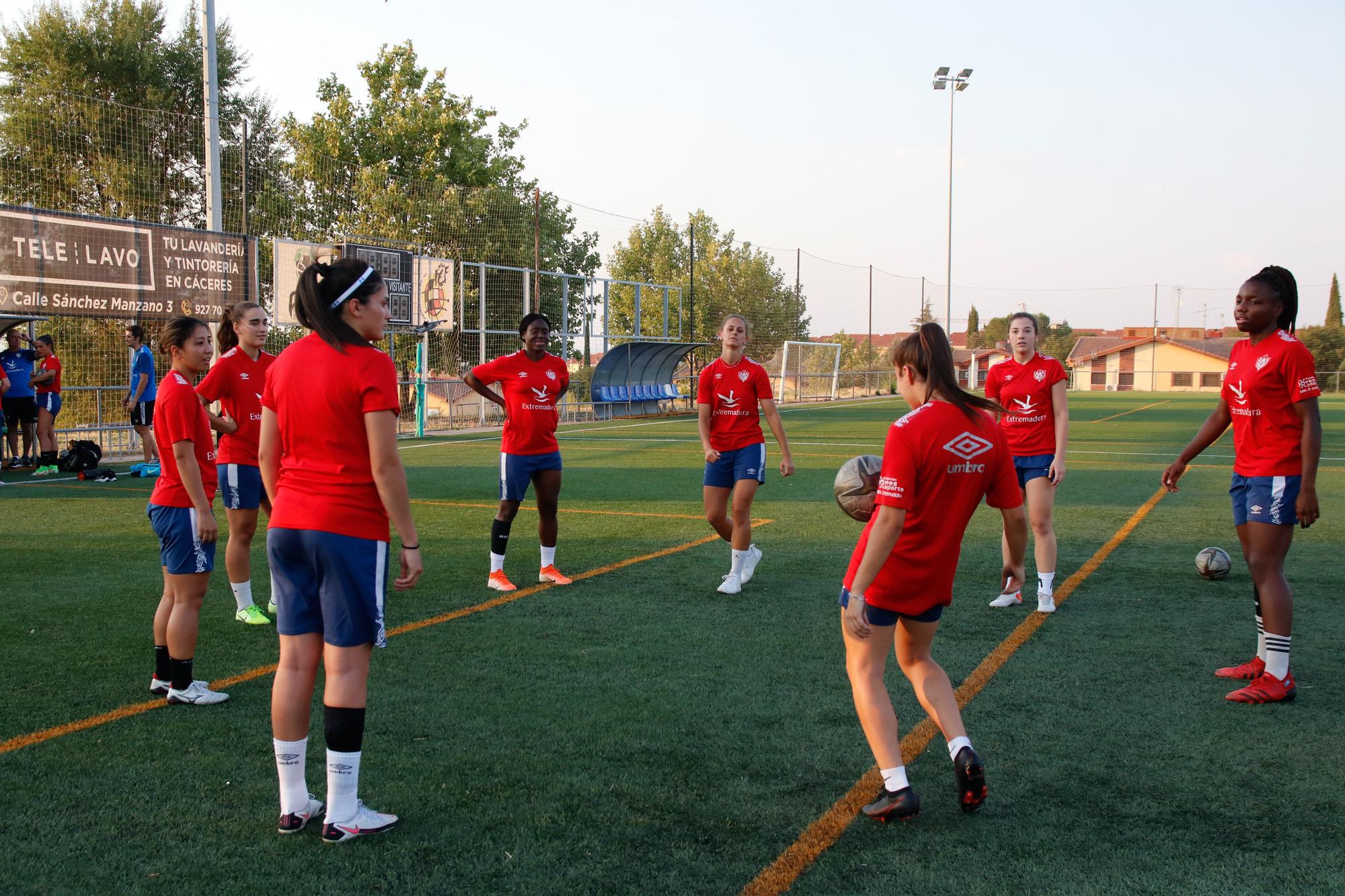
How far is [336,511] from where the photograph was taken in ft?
10.8

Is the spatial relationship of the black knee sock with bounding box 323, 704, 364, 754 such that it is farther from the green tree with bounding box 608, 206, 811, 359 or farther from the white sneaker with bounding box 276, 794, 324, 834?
the green tree with bounding box 608, 206, 811, 359

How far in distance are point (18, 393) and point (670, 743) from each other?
47.3 ft

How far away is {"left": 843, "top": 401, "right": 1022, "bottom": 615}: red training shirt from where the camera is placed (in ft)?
10.9

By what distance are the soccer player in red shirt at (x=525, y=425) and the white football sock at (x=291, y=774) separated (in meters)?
3.92

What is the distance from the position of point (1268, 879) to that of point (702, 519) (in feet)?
26.2

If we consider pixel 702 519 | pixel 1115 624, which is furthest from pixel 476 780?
pixel 702 519

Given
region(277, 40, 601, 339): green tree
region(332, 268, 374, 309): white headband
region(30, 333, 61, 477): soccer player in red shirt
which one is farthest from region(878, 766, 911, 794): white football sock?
region(277, 40, 601, 339): green tree

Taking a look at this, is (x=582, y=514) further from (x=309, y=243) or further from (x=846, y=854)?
(x=309, y=243)

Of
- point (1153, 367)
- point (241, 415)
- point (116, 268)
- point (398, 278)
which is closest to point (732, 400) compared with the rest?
point (241, 415)

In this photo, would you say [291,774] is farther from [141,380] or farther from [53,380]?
[53,380]

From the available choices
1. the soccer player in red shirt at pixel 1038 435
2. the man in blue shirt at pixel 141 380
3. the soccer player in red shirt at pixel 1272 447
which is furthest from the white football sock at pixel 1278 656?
the man in blue shirt at pixel 141 380

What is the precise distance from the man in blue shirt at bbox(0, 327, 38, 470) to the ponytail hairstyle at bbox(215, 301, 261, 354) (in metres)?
10.7

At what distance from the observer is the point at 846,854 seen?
3387 millimetres

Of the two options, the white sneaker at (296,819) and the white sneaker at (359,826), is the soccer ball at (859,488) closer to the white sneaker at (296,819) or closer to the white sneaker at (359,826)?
the white sneaker at (359,826)
